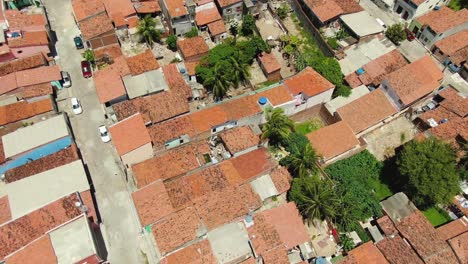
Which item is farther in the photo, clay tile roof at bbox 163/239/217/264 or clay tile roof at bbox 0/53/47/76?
clay tile roof at bbox 0/53/47/76

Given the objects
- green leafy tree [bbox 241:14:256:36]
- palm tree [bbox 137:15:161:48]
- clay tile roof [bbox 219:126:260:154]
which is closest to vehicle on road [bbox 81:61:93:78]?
palm tree [bbox 137:15:161:48]

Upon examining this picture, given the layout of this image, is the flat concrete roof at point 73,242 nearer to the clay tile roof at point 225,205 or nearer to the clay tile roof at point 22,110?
the clay tile roof at point 225,205

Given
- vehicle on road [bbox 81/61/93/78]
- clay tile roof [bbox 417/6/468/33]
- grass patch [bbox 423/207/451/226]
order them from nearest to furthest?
grass patch [bbox 423/207/451/226]
vehicle on road [bbox 81/61/93/78]
clay tile roof [bbox 417/6/468/33]

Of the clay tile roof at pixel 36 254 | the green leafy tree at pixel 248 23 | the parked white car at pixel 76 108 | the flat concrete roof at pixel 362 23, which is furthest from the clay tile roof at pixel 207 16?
the clay tile roof at pixel 36 254

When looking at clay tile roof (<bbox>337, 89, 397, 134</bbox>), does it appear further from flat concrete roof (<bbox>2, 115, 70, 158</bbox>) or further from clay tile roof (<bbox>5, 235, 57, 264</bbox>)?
clay tile roof (<bbox>5, 235, 57, 264</bbox>)

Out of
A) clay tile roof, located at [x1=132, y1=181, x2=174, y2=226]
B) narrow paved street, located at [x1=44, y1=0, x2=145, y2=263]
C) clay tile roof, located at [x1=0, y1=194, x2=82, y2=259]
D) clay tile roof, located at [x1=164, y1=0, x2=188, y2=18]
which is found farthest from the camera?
clay tile roof, located at [x1=164, y1=0, x2=188, y2=18]

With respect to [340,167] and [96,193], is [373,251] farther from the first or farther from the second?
[96,193]

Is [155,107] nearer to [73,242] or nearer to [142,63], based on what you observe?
[142,63]

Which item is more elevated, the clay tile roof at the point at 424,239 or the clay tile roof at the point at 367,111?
the clay tile roof at the point at 367,111
